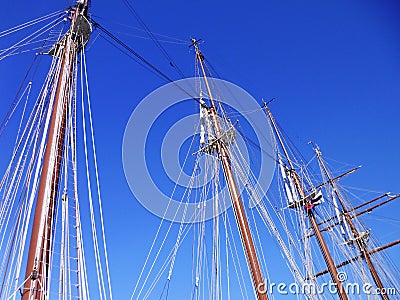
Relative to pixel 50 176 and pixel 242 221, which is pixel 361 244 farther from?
pixel 50 176

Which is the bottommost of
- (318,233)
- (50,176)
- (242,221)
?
(50,176)

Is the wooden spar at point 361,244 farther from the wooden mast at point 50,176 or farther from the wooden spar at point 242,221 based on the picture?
the wooden mast at point 50,176

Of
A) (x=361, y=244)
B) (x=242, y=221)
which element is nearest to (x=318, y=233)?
(x=242, y=221)

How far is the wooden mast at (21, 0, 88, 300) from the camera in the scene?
640cm

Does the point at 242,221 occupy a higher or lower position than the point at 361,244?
lower

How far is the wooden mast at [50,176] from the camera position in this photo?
640 cm

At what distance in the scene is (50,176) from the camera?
301 inches

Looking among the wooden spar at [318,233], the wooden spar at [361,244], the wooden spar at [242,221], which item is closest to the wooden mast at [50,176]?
the wooden spar at [242,221]

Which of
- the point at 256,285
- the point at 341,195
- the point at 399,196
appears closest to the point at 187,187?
the point at 256,285

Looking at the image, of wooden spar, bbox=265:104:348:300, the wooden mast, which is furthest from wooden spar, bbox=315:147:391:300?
the wooden mast

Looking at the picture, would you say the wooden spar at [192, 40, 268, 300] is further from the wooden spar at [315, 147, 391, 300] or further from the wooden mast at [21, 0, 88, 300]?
the wooden spar at [315, 147, 391, 300]

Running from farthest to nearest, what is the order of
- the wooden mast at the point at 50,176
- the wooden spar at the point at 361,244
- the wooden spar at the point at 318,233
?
the wooden spar at the point at 361,244 < the wooden spar at the point at 318,233 < the wooden mast at the point at 50,176

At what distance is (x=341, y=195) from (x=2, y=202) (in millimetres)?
37360

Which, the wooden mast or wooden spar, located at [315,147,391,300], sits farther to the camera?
wooden spar, located at [315,147,391,300]
